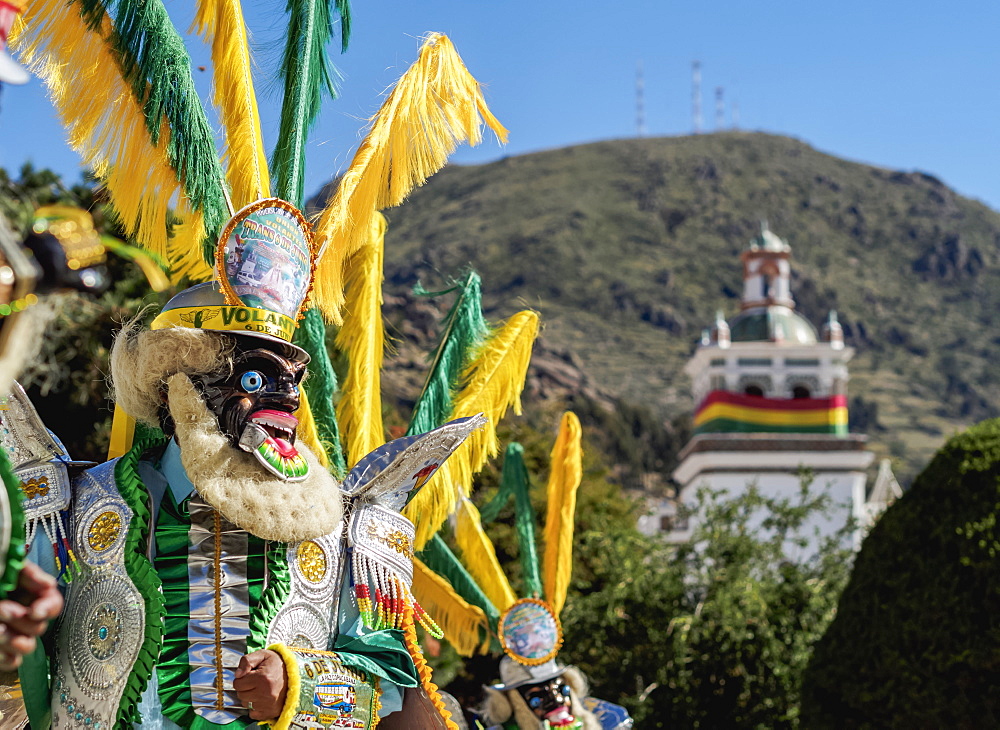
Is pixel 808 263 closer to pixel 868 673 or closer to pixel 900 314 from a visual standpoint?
pixel 900 314

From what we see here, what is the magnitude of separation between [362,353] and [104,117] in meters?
1.83

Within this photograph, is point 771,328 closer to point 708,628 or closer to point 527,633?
point 708,628

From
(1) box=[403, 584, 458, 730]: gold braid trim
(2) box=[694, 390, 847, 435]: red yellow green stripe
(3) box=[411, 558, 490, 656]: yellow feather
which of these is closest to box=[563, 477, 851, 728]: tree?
(3) box=[411, 558, 490, 656]: yellow feather

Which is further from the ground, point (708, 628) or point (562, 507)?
point (562, 507)

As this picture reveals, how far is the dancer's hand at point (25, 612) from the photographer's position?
1830 mm

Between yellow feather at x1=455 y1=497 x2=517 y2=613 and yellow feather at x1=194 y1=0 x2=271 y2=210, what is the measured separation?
10.3 ft

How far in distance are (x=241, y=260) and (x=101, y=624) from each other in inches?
39.8

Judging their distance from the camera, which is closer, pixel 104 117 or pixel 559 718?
pixel 104 117

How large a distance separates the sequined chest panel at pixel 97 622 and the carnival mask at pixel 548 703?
4.29 meters

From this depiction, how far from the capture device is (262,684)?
284cm

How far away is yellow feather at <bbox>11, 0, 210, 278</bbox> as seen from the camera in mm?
3549

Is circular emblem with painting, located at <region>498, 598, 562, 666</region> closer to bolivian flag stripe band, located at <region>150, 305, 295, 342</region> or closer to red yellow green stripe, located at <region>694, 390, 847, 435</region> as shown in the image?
bolivian flag stripe band, located at <region>150, 305, 295, 342</region>

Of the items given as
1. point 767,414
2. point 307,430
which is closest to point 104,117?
point 307,430

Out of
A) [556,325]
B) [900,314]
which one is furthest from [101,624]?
[900,314]
